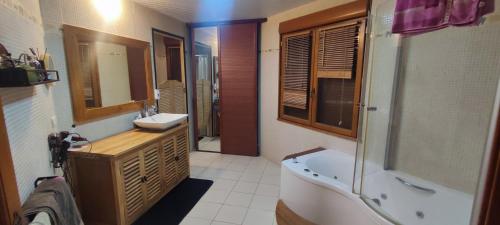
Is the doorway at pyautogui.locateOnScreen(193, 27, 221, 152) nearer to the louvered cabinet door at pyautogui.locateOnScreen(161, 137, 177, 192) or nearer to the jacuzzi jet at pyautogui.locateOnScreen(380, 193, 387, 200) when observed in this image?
the louvered cabinet door at pyautogui.locateOnScreen(161, 137, 177, 192)

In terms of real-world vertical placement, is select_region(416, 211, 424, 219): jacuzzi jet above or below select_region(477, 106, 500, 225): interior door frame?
below

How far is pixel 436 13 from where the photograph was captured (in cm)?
136

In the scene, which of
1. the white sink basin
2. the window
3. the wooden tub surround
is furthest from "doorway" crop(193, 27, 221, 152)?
the wooden tub surround

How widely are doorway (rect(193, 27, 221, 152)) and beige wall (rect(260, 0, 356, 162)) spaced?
1.24 metres

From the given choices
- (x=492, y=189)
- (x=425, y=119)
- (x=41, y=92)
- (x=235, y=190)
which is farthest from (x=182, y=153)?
(x=492, y=189)

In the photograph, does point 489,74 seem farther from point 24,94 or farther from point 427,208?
point 24,94

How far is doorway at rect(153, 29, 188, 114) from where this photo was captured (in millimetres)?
3246

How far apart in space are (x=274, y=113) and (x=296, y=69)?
31.7 inches

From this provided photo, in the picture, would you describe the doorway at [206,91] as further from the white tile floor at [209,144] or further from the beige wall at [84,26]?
the beige wall at [84,26]

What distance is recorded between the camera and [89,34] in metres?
2.10

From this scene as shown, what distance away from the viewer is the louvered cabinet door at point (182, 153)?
2.76 metres

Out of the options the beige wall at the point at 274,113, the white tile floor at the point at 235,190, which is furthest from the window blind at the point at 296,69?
the white tile floor at the point at 235,190

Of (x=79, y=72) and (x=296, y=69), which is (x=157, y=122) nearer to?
(x=79, y=72)

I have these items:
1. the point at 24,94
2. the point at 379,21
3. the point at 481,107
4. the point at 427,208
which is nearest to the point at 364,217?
the point at 427,208
